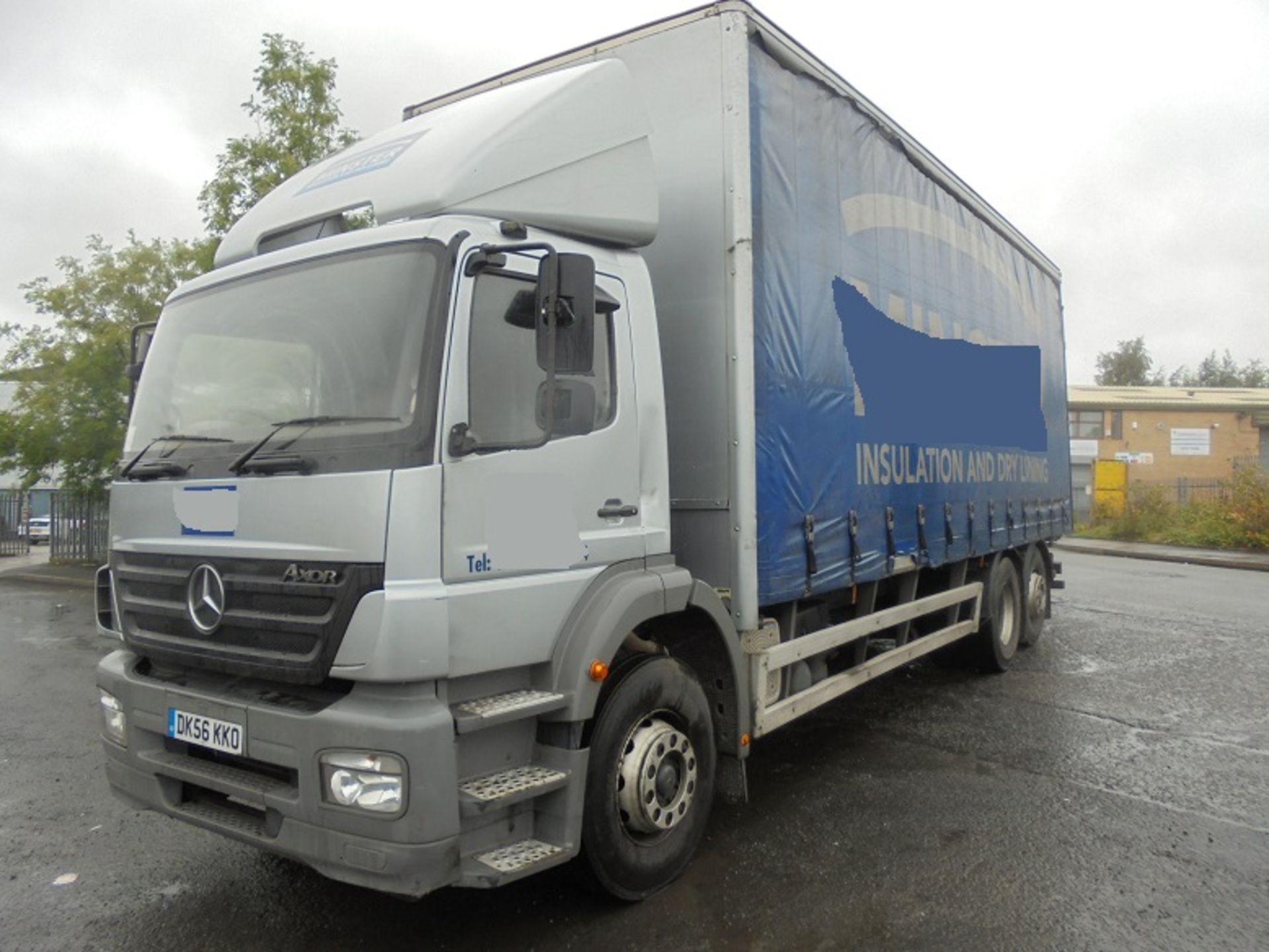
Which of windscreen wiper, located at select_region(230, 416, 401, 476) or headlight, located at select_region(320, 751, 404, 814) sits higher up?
windscreen wiper, located at select_region(230, 416, 401, 476)

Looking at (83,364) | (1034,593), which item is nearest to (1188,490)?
(1034,593)

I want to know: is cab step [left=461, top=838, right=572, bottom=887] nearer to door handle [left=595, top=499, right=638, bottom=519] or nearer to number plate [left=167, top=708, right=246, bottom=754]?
number plate [left=167, top=708, right=246, bottom=754]

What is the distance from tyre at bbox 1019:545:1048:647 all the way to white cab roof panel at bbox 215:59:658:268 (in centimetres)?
653

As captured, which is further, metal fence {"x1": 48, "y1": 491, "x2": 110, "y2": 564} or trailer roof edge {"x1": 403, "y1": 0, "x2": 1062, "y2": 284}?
metal fence {"x1": 48, "y1": 491, "x2": 110, "y2": 564}

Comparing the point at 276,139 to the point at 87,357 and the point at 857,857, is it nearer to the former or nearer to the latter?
the point at 87,357

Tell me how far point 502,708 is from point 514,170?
209 cm

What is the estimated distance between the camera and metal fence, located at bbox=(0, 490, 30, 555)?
81.6ft

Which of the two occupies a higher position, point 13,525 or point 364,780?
point 13,525

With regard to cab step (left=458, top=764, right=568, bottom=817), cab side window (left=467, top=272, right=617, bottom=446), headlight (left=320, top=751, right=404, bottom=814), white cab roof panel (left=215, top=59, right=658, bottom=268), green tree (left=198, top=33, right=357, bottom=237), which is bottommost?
cab step (left=458, top=764, right=568, bottom=817)

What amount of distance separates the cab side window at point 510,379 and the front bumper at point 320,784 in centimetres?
97

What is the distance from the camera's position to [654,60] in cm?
471

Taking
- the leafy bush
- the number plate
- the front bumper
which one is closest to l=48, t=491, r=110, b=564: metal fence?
the number plate

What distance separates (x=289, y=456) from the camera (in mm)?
3234

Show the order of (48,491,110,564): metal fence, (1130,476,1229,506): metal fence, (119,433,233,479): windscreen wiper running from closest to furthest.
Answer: (119,433,233,479): windscreen wiper
(48,491,110,564): metal fence
(1130,476,1229,506): metal fence
